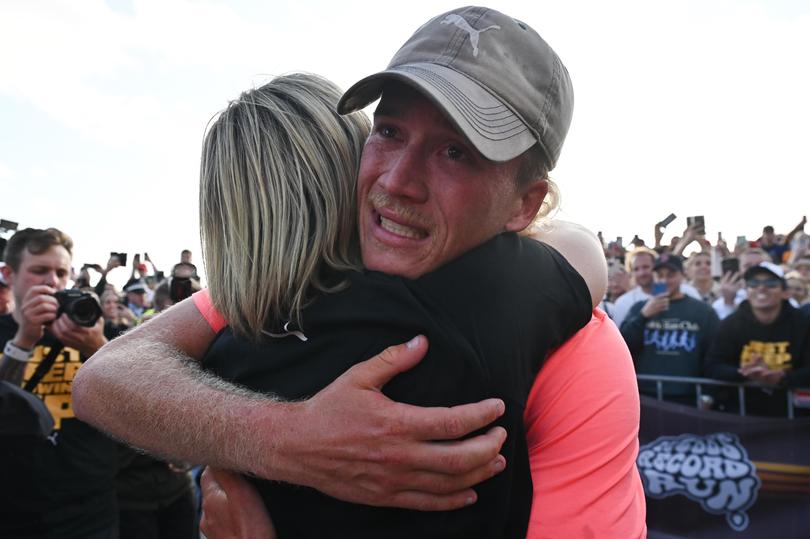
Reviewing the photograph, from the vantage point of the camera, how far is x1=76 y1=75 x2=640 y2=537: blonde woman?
4.37 feet

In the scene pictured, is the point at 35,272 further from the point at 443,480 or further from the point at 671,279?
the point at 671,279

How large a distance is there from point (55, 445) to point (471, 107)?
3.35 m

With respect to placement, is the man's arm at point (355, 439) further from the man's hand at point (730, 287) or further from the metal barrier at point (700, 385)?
the man's hand at point (730, 287)

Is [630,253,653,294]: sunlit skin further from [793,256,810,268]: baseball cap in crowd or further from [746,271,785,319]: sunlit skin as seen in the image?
[793,256,810,268]: baseball cap in crowd

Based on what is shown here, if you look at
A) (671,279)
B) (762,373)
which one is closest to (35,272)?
(762,373)

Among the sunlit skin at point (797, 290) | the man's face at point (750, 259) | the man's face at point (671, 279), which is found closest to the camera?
the man's face at point (671, 279)

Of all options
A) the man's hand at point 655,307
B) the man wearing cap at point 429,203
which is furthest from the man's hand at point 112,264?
the man wearing cap at point 429,203

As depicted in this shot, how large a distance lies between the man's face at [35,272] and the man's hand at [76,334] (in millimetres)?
569

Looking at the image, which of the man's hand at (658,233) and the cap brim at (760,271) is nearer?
the cap brim at (760,271)

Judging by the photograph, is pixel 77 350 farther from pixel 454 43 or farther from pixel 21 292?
pixel 454 43

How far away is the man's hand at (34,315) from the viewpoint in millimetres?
3584

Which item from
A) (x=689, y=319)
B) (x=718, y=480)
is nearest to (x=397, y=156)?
(x=718, y=480)

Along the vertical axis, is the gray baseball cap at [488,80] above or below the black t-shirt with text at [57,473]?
above

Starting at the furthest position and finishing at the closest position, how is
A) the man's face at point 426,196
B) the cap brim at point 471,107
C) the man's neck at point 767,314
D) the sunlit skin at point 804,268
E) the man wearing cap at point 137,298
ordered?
the man wearing cap at point 137,298
the sunlit skin at point 804,268
the man's neck at point 767,314
the man's face at point 426,196
the cap brim at point 471,107
